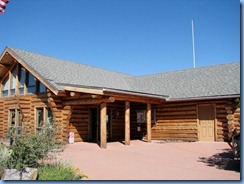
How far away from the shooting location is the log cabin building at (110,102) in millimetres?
14484

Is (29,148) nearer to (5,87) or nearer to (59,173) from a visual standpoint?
(59,173)

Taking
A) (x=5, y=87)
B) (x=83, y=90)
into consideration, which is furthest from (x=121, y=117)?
(x=5, y=87)

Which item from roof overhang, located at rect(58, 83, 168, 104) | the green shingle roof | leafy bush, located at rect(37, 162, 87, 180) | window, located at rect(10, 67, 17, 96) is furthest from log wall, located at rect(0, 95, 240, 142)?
leafy bush, located at rect(37, 162, 87, 180)

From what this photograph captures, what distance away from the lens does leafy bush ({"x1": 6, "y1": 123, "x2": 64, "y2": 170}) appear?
7.98m

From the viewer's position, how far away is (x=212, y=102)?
15781mm

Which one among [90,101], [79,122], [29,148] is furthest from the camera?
[79,122]

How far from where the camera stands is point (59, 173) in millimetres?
7398

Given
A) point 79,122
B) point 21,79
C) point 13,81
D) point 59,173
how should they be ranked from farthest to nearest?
point 13,81
point 21,79
point 79,122
point 59,173

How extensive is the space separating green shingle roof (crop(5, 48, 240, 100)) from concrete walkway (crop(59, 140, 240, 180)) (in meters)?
A: 3.88

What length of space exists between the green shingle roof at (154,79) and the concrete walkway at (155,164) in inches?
153

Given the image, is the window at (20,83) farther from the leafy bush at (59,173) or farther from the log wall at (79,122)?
the leafy bush at (59,173)

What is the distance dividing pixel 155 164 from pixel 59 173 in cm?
340

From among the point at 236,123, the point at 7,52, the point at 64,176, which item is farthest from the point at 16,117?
the point at 236,123

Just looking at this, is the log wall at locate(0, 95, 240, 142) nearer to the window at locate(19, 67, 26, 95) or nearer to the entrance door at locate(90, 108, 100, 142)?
the entrance door at locate(90, 108, 100, 142)
